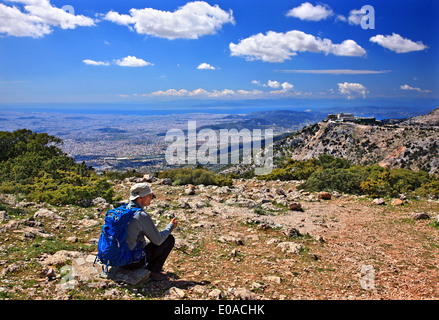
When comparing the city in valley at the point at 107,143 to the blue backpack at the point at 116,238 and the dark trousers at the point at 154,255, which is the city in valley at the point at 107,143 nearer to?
the dark trousers at the point at 154,255

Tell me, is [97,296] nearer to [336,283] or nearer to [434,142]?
[336,283]

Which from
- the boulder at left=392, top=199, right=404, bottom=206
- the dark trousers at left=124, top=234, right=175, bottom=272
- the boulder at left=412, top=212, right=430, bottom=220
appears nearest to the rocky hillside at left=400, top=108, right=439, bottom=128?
the boulder at left=392, top=199, right=404, bottom=206

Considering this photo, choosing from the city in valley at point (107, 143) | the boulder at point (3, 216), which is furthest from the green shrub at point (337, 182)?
the city in valley at point (107, 143)

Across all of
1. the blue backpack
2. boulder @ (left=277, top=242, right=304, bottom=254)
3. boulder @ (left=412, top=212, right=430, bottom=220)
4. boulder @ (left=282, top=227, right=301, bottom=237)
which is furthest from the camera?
boulder @ (left=412, top=212, right=430, bottom=220)

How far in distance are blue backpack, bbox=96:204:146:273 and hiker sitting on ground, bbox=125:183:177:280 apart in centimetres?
8

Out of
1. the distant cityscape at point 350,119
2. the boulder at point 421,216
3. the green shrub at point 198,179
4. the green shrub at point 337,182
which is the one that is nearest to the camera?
the boulder at point 421,216

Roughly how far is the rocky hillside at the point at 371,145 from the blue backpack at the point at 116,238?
169 feet

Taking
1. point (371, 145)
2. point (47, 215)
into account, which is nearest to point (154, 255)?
→ point (47, 215)

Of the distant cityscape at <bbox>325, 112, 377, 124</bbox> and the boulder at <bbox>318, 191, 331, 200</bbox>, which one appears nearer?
the boulder at <bbox>318, 191, 331, 200</bbox>

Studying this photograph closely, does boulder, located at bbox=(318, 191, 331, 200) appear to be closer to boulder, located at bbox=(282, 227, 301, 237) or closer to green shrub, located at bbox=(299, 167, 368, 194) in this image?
green shrub, located at bbox=(299, 167, 368, 194)

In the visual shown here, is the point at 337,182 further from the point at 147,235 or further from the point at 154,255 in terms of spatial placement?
the point at 147,235

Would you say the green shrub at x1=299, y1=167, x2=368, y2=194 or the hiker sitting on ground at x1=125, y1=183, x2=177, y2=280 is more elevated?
the hiker sitting on ground at x1=125, y1=183, x2=177, y2=280

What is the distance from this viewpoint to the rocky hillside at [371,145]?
48.4 m

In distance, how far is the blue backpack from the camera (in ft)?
12.6
